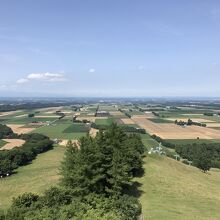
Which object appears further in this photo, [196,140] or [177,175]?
[196,140]

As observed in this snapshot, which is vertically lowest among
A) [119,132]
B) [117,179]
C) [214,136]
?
[214,136]

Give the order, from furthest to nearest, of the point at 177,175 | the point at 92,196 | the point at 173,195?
1. the point at 177,175
2. the point at 173,195
3. the point at 92,196

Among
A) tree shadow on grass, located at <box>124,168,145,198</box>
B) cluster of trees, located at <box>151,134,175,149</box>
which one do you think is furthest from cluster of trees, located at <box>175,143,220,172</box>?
tree shadow on grass, located at <box>124,168,145,198</box>

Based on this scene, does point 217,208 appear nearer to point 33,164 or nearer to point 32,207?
point 32,207

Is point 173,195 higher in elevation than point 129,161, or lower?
lower

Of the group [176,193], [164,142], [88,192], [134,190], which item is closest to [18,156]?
[134,190]

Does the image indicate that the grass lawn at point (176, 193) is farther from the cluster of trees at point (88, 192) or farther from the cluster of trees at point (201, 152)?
the cluster of trees at point (201, 152)

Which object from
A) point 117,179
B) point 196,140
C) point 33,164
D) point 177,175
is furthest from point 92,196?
point 196,140

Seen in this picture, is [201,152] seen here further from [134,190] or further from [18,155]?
[134,190]
